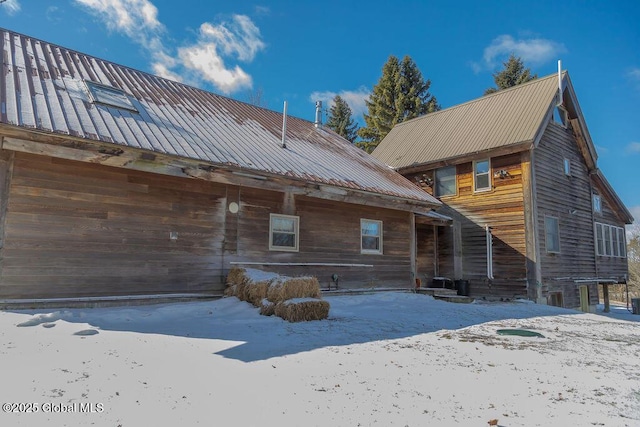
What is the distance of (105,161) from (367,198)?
709 centimetres

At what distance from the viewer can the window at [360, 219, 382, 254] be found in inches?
513

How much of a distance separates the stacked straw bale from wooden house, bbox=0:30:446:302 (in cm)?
172

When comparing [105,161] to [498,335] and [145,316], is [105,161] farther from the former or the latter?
[498,335]

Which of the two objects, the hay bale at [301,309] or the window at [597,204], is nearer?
the hay bale at [301,309]

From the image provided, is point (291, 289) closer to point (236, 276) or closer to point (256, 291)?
point (256, 291)

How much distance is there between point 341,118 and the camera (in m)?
41.9

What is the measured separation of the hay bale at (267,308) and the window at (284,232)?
119 inches

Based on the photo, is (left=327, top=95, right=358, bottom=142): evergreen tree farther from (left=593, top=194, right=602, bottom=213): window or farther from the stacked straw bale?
the stacked straw bale

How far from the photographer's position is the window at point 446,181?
17.9m

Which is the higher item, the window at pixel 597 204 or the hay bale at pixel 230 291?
A: the window at pixel 597 204

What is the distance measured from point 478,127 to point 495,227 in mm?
4593

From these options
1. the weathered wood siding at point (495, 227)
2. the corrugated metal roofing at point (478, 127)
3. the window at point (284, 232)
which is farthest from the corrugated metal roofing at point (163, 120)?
the corrugated metal roofing at point (478, 127)

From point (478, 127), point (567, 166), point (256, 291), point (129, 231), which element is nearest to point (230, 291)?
point (256, 291)

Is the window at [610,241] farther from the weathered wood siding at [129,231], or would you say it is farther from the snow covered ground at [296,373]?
the weathered wood siding at [129,231]
